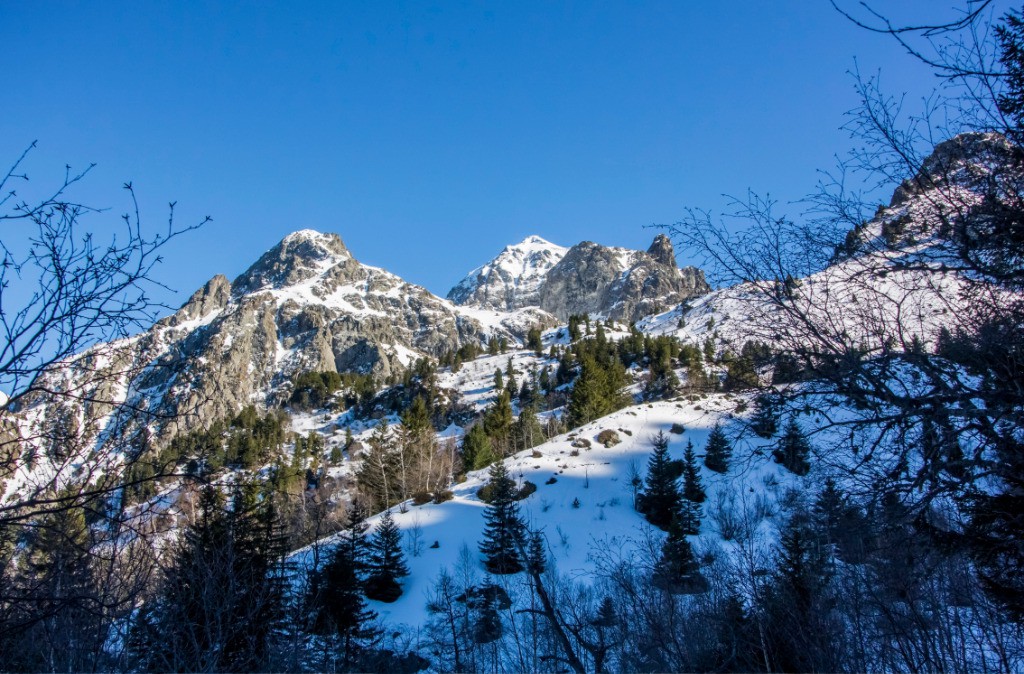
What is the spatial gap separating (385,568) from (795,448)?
22.1 meters

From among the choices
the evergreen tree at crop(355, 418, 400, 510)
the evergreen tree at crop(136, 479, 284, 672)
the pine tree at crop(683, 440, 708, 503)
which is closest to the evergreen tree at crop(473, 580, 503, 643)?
the evergreen tree at crop(136, 479, 284, 672)

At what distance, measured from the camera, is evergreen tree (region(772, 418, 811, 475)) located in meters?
3.43

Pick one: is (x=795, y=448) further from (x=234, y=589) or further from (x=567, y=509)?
(x=567, y=509)

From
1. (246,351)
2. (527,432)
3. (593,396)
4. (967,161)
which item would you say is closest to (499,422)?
(527,432)

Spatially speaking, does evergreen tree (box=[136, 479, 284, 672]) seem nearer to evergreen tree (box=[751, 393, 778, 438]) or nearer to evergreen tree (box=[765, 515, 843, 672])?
evergreen tree (box=[751, 393, 778, 438])

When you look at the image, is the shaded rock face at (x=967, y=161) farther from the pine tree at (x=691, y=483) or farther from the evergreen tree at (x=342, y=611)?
the pine tree at (x=691, y=483)

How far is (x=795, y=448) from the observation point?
11.4ft

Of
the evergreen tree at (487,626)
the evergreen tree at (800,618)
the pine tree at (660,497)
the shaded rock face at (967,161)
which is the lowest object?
the evergreen tree at (487,626)

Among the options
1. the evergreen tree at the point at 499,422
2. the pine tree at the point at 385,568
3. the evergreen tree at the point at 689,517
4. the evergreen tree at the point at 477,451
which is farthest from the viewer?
the evergreen tree at the point at 499,422

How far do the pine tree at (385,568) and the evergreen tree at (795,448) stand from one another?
69.3ft

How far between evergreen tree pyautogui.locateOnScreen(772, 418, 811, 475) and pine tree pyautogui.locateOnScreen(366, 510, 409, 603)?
69.3ft

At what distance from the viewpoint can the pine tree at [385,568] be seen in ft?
71.4

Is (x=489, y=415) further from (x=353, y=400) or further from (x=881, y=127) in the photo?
(x=881, y=127)

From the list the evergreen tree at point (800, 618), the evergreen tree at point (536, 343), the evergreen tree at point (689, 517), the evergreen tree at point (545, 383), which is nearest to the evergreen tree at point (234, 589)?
the evergreen tree at point (800, 618)
